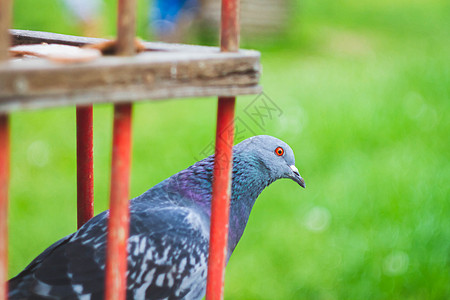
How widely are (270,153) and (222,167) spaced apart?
729 mm

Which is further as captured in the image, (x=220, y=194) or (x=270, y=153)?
(x=270, y=153)

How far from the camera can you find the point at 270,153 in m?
2.44

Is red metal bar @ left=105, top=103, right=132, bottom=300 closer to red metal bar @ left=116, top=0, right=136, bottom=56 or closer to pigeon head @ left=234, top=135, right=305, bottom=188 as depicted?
red metal bar @ left=116, top=0, right=136, bottom=56

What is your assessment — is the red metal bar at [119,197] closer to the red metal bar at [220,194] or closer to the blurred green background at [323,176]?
the red metal bar at [220,194]

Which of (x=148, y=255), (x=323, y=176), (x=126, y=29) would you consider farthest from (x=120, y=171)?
(x=323, y=176)

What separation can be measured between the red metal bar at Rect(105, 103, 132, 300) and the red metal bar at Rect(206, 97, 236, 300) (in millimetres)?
321

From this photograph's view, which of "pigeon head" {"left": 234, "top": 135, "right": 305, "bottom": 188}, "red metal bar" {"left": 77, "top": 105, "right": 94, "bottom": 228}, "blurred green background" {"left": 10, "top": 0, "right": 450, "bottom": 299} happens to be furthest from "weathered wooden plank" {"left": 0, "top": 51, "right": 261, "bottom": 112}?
"blurred green background" {"left": 10, "top": 0, "right": 450, "bottom": 299}

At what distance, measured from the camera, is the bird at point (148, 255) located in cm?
212

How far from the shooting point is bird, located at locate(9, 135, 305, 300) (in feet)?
6.95

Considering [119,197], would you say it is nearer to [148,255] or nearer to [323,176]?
[148,255]

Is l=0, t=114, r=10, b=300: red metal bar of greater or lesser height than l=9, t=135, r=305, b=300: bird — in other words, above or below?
above

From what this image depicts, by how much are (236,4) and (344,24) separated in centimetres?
1173

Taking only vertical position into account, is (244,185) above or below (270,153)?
below

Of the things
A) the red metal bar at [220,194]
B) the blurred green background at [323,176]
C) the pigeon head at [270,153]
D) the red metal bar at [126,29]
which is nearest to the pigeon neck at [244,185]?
the pigeon head at [270,153]
